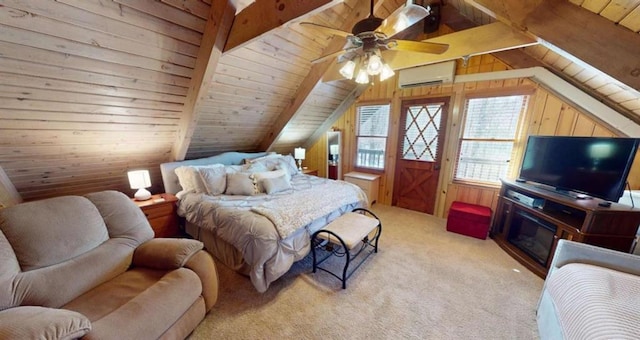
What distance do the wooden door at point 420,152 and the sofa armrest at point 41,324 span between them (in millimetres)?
3974

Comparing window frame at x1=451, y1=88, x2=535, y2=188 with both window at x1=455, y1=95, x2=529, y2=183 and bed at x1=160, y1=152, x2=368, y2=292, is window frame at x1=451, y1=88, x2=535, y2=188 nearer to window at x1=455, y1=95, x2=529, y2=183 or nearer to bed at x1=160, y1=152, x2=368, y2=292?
window at x1=455, y1=95, x2=529, y2=183

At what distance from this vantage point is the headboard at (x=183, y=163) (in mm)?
2869

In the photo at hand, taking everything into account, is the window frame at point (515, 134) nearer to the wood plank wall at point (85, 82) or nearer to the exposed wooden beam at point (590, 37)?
the exposed wooden beam at point (590, 37)

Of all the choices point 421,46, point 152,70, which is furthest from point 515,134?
point 152,70

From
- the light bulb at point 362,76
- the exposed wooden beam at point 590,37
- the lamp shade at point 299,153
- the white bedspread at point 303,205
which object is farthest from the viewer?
the lamp shade at point 299,153

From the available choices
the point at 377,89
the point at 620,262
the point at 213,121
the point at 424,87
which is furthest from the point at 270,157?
the point at 620,262

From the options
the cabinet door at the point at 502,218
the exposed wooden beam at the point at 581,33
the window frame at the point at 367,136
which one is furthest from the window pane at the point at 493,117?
the exposed wooden beam at the point at 581,33

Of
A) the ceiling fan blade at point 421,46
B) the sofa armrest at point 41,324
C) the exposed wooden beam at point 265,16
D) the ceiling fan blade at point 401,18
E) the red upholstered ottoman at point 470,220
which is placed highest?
the exposed wooden beam at point 265,16

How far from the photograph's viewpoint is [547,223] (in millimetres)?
2225

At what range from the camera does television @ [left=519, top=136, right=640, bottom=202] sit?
6.08 feet

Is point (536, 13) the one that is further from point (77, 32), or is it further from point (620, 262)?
A: point (77, 32)

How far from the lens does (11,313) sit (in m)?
0.98

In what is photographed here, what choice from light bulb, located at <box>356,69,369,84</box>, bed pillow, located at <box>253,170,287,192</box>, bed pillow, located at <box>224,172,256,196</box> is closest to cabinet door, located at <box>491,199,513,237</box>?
light bulb, located at <box>356,69,369,84</box>

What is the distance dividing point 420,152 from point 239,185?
296cm
